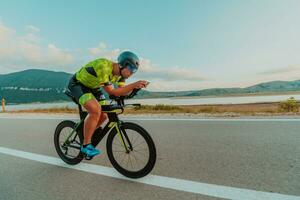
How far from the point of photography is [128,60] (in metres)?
2.95

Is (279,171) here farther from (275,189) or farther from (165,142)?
(165,142)

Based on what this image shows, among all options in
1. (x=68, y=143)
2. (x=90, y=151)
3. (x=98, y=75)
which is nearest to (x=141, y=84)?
(x=98, y=75)

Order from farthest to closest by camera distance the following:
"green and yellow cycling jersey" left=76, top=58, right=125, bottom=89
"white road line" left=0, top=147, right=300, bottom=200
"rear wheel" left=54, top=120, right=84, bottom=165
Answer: "rear wheel" left=54, top=120, right=84, bottom=165, "green and yellow cycling jersey" left=76, top=58, right=125, bottom=89, "white road line" left=0, top=147, right=300, bottom=200

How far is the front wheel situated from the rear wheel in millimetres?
650

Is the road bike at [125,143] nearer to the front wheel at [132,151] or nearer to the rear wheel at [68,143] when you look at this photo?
the front wheel at [132,151]

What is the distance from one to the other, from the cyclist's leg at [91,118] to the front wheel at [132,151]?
0.28 meters

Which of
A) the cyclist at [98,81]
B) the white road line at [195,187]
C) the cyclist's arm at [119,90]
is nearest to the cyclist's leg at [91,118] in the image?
the cyclist at [98,81]

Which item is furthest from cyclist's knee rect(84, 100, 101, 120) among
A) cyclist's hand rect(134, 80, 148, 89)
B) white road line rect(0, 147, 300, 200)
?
white road line rect(0, 147, 300, 200)

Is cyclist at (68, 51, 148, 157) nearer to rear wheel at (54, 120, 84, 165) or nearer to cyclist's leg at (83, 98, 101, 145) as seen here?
cyclist's leg at (83, 98, 101, 145)

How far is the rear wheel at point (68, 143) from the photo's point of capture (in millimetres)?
3580

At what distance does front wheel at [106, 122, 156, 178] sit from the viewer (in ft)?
9.33

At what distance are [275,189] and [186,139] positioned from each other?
8.93 ft

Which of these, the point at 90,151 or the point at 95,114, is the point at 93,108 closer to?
the point at 95,114

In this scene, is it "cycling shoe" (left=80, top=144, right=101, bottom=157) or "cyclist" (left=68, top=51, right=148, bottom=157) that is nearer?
"cyclist" (left=68, top=51, right=148, bottom=157)
